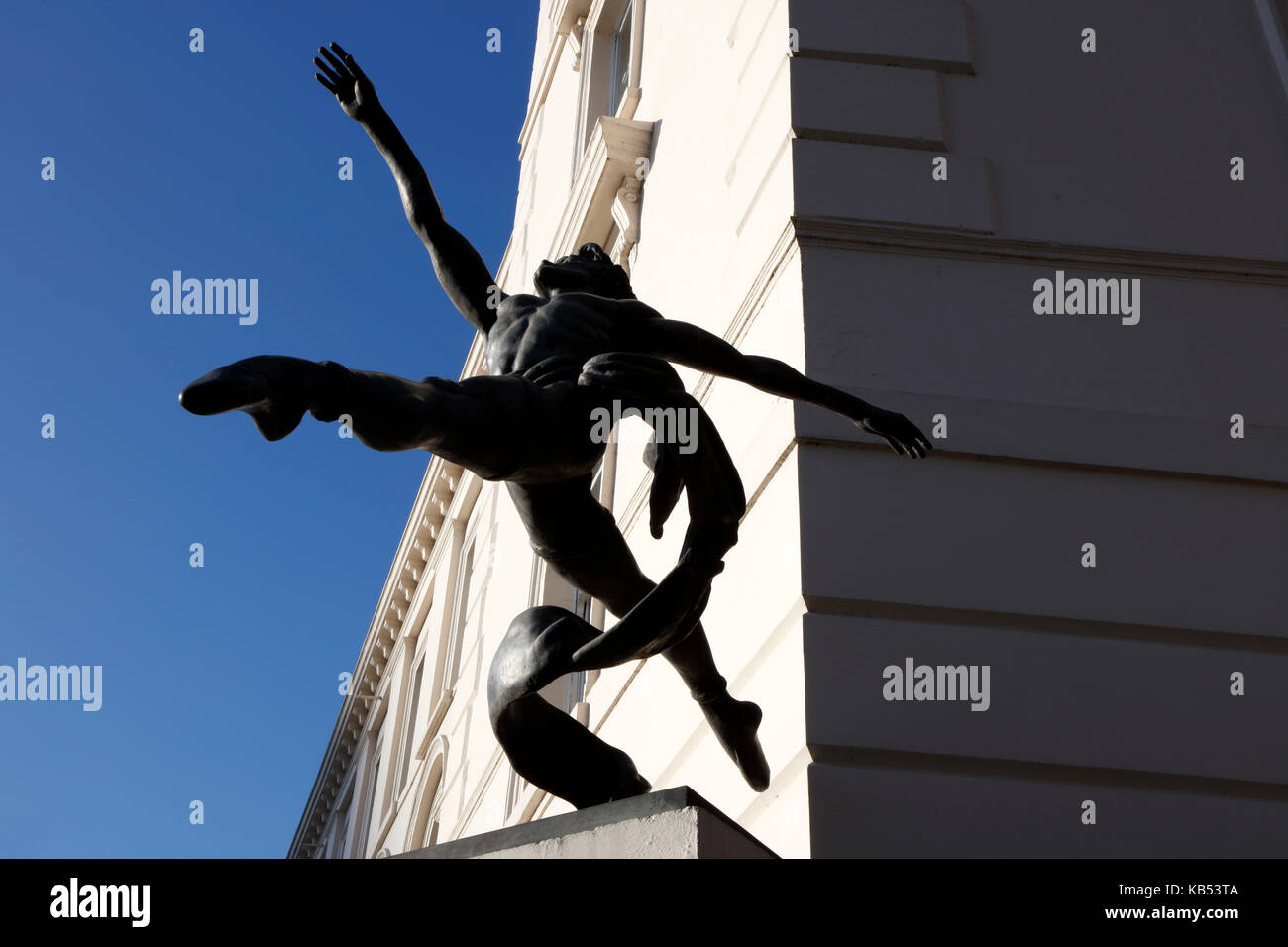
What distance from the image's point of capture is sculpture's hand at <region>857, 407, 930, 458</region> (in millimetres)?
3943

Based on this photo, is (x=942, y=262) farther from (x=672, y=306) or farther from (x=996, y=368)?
(x=672, y=306)

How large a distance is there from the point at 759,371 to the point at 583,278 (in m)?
0.71

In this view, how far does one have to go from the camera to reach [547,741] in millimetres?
3885

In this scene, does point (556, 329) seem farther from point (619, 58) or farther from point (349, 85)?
point (619, 58)

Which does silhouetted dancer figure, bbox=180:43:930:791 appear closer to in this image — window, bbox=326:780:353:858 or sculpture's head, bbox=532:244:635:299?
sculpture's head, bbox=532:244:635:299

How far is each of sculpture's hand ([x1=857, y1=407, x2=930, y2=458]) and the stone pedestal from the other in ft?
3.96

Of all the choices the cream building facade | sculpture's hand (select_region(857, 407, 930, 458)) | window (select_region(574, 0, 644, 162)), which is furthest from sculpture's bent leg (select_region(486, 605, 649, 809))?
window (select_region(574, 0, 644, 162))

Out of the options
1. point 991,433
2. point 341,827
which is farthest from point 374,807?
point 991,433

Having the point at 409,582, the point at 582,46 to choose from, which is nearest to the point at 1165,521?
the point at 582,46

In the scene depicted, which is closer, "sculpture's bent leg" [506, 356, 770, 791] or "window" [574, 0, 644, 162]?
"sculpture's bent leg" [506, 356, 770, 791]

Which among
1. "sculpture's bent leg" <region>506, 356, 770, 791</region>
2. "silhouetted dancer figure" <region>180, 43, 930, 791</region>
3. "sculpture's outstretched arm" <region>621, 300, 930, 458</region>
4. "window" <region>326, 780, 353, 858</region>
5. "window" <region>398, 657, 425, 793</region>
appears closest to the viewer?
"silhouetted dancer figure" <region>180, 43, 930, 791</region>

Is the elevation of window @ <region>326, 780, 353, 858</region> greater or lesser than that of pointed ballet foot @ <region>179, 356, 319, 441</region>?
lesser
